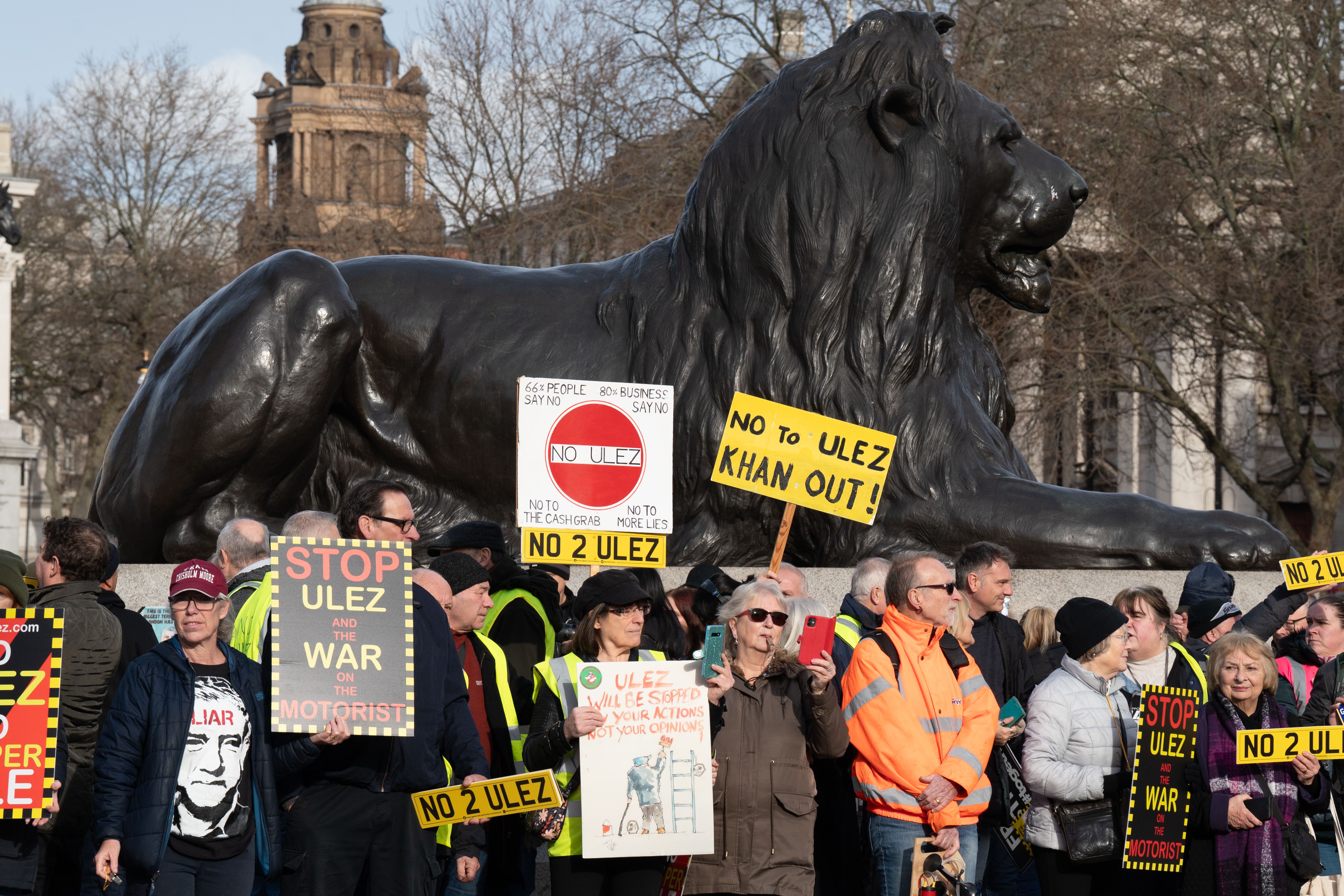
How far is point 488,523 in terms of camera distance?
7492mm

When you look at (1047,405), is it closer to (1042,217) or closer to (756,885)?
(1042,217)

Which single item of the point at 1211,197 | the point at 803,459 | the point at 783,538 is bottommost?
the point at 783,538

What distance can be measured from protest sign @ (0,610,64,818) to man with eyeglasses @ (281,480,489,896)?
724 millimetres

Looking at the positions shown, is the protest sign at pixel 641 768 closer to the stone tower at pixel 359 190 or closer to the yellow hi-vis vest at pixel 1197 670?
the yellow hi-vis vest at pixel 1197 670

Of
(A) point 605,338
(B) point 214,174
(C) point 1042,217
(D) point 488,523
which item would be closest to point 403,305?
(A) point 605,338

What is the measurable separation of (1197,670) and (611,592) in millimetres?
2257

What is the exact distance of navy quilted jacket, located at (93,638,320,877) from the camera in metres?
5.11

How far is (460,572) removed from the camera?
619 cm

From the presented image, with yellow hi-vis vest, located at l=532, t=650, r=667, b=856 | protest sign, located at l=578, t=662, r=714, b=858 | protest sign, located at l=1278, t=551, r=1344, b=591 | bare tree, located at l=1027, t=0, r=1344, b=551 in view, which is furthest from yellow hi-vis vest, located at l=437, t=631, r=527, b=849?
bare tree, located at l=1027, t=0, r=1344, b=551

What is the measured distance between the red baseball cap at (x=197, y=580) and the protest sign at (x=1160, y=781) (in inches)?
119

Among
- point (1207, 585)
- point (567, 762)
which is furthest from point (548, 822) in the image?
point (1207, 585)

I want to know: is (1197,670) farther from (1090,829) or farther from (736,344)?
(736,344)

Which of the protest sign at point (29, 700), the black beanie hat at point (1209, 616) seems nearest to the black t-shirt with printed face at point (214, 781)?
the protest sign at point (29, 700)

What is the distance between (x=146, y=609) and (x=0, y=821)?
2.47m
